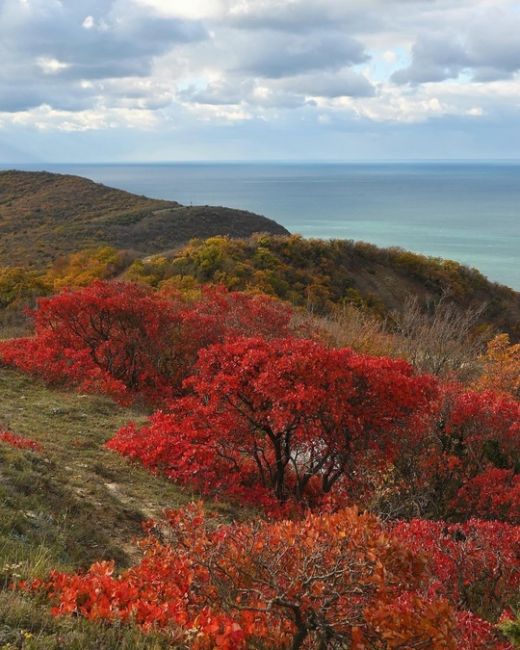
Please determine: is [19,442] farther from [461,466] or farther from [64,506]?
[461,466]

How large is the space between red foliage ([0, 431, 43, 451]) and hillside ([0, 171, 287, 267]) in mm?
51939

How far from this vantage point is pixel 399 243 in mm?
113938

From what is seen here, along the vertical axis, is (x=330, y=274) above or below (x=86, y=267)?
above

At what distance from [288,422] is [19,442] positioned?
492 centimetres

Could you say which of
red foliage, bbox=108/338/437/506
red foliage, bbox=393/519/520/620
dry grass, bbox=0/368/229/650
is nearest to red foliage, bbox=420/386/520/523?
red foliage, bbox=108/338/437/506

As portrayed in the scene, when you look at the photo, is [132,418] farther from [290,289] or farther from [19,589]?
[290,289]

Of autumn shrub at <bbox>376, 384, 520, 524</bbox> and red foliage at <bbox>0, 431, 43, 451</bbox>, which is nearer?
autumn shrub at <bbox>376, 384, 520, 524</bbox>

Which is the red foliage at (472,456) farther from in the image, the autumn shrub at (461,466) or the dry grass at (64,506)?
the dry grass at (64,506)

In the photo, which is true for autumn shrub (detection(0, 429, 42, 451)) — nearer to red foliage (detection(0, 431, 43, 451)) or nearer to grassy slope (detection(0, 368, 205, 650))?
red foliage (detection(0, 431, 43, 451))

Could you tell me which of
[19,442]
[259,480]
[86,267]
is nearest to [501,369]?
[259,480]

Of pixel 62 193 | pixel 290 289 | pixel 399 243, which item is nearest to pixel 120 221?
pixel 62 193

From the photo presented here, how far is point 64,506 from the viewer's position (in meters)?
9.04

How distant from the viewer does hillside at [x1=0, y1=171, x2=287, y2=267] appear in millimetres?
69938

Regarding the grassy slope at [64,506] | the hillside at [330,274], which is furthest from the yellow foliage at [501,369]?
the grassy slope at [64,506]
